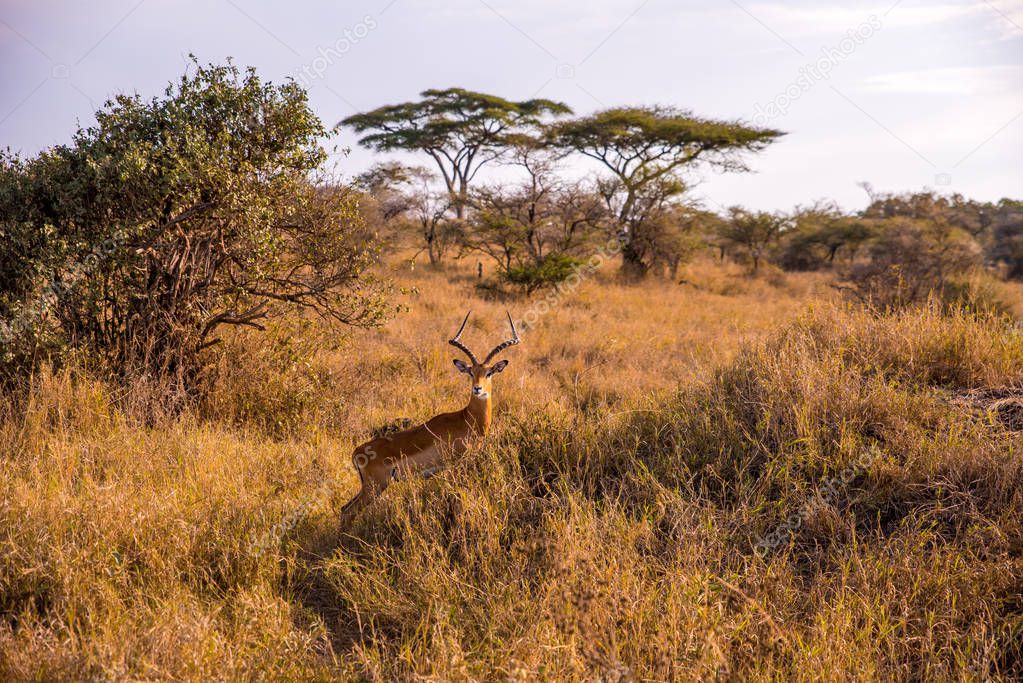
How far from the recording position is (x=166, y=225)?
5293 millimetres

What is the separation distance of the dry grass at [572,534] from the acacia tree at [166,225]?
24.8 inches

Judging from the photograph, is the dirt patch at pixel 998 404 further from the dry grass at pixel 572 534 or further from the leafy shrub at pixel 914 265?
the leafy shrub at pixel 914 265

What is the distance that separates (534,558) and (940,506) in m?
2.32

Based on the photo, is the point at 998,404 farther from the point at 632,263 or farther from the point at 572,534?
the point at 632,263

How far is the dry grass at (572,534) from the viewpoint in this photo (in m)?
2.66

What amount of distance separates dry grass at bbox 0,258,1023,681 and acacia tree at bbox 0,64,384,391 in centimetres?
63

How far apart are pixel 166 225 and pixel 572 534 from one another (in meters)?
4.33

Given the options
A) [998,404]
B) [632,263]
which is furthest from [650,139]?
[998,404]

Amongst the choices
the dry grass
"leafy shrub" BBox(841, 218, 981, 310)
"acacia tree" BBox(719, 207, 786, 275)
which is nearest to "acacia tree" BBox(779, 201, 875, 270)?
"acacia tree" BBox(719, 207, 786, 275)

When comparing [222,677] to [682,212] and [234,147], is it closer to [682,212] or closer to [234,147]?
[234,147]

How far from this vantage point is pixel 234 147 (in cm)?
593

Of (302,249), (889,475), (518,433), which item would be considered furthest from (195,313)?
(889,475)

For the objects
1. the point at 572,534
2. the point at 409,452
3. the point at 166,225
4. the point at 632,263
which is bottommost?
the point at 572,534

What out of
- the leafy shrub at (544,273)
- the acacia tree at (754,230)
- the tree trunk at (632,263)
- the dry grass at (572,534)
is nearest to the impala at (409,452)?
the dry grass at (572,534)
